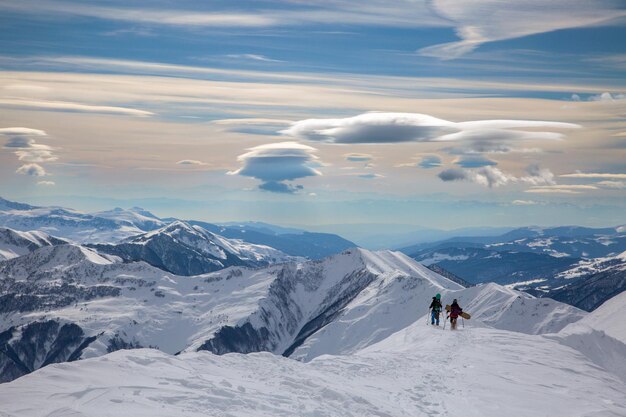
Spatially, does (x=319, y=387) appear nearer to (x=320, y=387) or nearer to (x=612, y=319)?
(x=320, y=387)

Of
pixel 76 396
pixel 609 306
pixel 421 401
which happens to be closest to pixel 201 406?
pixel 76 396

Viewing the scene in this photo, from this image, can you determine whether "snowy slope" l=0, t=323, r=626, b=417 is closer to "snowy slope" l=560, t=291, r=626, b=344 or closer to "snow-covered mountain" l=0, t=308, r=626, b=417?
"snow-covered mountain" l=0, t=308, r=626, b=417

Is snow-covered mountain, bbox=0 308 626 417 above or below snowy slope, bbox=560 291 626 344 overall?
above

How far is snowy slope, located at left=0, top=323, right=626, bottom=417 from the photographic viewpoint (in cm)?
3095

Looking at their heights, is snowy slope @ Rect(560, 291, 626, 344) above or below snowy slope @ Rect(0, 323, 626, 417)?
below

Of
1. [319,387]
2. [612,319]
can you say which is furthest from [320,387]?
[612,319]

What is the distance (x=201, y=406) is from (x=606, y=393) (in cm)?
2996

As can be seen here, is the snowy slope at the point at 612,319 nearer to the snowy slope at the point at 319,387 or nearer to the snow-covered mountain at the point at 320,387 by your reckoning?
the snow-covered mountain at the point at 320,387

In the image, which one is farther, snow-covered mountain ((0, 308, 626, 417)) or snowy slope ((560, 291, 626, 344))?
snowy slope ((560, 291, 626, 344))

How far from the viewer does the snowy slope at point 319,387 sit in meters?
31.0

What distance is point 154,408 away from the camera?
1170 inches

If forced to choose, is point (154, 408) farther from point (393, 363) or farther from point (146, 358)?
point (393, 363)

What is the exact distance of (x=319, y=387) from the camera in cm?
3691

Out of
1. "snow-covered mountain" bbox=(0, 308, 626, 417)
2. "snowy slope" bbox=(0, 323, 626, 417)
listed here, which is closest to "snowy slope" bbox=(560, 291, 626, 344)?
"snow-covered mountain" bbox=(0, 308, 626, 417)
